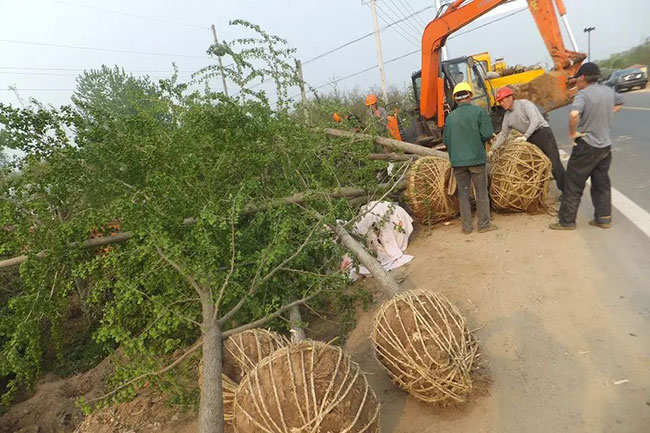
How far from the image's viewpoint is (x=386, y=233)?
560cm

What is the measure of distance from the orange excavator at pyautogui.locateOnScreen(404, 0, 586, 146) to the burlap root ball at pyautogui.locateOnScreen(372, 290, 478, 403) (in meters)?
6.58

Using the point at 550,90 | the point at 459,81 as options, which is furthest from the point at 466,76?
the point at 550,90

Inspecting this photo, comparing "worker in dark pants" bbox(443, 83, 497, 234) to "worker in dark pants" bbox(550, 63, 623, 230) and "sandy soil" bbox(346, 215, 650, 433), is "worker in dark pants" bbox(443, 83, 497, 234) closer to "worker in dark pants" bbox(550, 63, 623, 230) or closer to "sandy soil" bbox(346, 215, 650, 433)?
"sandy soil" bbox(346, 215, 650, 433)

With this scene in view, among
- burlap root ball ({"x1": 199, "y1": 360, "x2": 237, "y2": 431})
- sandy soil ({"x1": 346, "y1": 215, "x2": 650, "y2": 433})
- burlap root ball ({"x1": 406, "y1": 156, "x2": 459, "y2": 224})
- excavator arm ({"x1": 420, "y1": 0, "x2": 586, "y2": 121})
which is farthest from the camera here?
excavator arm ({"x1": 420, "y1": 0, "x2": 586, "y2": 121})

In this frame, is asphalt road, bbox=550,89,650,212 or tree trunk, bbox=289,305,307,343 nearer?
tree trunk, bbox=289,305,307,343

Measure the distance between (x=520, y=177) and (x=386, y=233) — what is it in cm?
190

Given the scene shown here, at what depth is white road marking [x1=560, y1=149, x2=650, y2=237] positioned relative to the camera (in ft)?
15.6

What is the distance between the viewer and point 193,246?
314cm

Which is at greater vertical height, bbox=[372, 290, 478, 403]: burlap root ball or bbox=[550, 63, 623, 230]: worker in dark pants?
bbox=[550, 63, 623, 230]: worker in dark pants

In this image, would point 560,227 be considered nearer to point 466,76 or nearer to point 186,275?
point 186,275

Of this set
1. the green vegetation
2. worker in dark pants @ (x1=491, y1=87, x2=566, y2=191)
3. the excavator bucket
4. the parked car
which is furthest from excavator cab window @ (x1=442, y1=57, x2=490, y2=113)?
the green vegetation

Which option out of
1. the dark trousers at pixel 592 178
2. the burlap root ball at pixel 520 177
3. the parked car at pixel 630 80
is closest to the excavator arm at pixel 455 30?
the burlap root ball at pixel 520 177

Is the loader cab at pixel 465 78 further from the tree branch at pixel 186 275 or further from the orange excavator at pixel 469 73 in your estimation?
the tree branch at pixel 186 275

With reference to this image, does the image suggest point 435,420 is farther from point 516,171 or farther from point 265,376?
point 516,171
